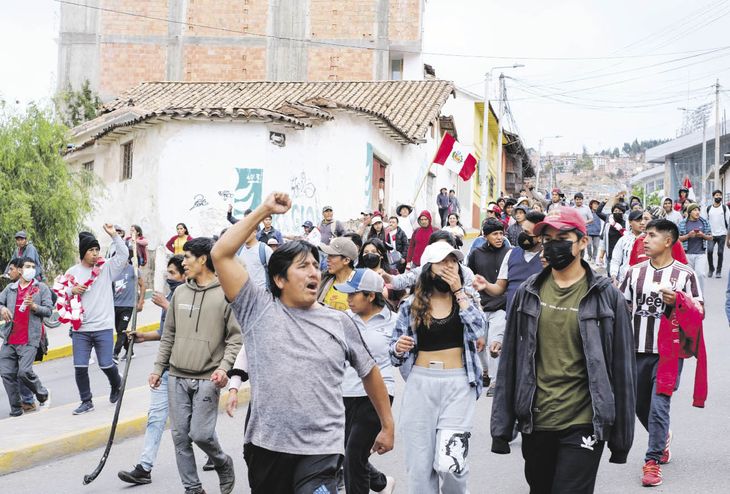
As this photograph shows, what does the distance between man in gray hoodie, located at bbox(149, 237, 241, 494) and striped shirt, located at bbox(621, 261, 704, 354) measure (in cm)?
288

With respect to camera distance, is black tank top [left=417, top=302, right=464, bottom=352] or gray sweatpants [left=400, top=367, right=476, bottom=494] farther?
black tank top [left=417, top=302, right=464, bottom=352]

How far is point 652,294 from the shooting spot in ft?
22.0

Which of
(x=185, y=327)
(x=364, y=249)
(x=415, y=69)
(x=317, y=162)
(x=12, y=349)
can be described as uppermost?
Result: (x=415, y=69)

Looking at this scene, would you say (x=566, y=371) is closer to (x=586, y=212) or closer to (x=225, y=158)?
(x=586, y=212)

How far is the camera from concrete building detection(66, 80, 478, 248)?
22.0 meters

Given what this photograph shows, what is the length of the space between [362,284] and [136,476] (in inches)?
97.0

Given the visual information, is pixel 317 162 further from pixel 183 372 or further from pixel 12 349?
pixel 183 372

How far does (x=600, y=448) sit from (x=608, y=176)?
597 ft

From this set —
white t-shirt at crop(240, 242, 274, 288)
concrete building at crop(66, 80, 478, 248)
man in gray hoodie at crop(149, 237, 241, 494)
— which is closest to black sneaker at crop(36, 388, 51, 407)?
white t-shirt at crop(240, 242, 274, 288)

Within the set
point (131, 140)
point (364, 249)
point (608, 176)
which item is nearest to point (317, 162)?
point (131, 140)

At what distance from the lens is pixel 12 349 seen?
389 inches

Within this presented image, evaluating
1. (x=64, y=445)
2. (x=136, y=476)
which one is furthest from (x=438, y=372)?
(x=64, y=445)

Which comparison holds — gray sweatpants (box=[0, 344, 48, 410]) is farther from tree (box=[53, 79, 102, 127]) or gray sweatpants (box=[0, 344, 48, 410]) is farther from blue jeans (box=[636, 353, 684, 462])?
tree (box=[53, 79, 102, 127])

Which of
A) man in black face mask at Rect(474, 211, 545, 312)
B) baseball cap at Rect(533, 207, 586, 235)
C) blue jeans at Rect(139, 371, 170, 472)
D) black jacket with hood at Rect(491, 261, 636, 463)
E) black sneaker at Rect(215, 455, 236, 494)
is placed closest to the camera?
black jacket with hood at Rect(491, 261, 636, 463)
